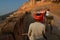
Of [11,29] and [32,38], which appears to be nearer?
[32,38]

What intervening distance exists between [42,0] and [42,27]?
17.7 meters

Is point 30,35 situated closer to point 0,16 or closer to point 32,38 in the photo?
point 32,38

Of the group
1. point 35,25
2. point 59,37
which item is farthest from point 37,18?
point 59,37

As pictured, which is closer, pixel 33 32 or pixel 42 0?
pixel 33 32

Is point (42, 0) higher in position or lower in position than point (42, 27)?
lower

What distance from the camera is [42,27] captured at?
14.3 ft

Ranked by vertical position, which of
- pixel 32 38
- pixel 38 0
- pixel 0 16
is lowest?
pixel 38 0

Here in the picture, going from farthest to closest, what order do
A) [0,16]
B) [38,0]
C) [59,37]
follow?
[38,0], [59,37], [0,16]

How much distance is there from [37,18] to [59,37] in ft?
12.4

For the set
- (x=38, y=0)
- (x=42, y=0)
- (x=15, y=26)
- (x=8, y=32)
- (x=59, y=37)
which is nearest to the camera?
(x=8, y=32)

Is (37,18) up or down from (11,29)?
up

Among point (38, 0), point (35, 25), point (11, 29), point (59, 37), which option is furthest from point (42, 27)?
point (38, 0)

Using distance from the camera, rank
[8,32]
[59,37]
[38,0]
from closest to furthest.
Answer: [8,32] → [59,37] → [38,0]

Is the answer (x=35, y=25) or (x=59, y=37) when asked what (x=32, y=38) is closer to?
(x=35, y=25)
